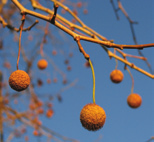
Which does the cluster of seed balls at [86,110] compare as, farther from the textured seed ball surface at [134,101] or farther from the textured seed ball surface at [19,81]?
the textured seed ball surface at [134,101]

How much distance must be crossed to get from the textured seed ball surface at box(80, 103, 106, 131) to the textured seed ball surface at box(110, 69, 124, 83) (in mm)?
1162

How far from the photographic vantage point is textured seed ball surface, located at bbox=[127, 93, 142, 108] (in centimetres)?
224

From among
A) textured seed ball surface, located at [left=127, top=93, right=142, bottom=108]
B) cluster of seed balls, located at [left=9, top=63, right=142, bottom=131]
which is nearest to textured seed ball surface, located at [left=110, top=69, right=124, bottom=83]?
textured seed ball surface, located at [left=127, top=93, right=142, bottom=108]

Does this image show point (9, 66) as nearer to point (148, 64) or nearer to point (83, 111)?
point (148, 64)

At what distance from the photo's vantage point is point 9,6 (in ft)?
16.1

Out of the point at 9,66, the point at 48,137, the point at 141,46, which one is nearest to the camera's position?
the point at 141,46

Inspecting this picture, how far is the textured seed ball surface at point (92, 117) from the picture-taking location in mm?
1227

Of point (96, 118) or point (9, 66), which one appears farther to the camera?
point (9, 66)

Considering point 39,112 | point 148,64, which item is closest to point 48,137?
point 39,112

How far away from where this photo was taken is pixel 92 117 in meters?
1.23

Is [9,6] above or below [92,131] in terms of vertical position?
above

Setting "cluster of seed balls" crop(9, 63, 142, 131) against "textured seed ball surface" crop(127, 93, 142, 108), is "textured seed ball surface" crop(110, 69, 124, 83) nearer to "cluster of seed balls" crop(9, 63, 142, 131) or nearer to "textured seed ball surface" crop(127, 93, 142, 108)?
"textured seed ball surface" crop(127, 93, 142, 108)

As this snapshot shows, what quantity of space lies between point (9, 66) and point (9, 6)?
1.26 m

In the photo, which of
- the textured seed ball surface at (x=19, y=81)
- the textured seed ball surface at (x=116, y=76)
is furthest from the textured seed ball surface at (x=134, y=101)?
the textured seed ball surface at (x=19, y=81)
